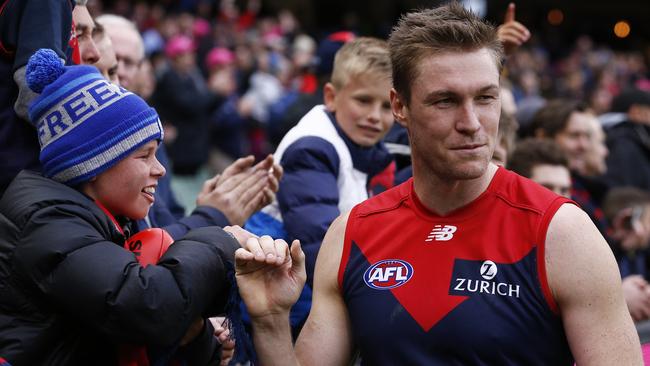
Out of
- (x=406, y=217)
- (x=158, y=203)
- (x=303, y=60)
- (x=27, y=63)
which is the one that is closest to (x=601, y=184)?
(x=158, y=203)

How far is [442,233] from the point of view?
10.1 ft

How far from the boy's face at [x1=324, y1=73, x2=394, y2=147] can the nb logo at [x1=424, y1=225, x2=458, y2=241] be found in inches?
61.6

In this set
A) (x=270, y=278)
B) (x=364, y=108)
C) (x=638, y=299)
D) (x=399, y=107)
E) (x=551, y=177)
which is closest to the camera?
(x=270, y=278)

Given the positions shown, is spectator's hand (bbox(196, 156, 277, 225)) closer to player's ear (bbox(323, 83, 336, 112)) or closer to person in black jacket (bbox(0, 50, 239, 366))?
person in black jacket (bbox(0, 50, 239, 366))

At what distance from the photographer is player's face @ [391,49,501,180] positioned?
301 cm

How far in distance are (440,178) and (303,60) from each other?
14016mm

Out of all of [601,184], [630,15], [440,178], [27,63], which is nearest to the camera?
[440,178]

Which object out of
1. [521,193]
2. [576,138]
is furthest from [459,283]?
[576,138]

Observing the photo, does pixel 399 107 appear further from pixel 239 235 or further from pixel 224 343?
pixel 224 343

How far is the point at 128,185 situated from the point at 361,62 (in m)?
1.87

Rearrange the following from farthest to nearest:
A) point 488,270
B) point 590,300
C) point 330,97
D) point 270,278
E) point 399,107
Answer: point 330,97
point 399,107
point 270,278
point 488,270
point 590,300

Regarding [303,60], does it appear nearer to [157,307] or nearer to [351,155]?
[351,155]

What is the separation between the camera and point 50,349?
2.92 m

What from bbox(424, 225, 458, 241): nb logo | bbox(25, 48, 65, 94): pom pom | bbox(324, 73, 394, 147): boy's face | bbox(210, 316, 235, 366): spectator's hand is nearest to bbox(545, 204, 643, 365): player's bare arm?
bbox(424, 225, 458, 241): nb logo
